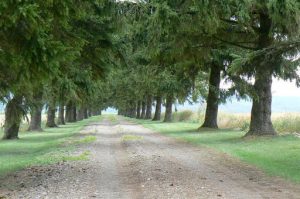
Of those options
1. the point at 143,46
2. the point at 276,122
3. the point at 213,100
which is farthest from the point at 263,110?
the point at 213,100

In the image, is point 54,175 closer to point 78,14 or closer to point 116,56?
point 78,14

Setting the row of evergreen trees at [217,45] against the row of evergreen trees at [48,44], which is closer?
the row of evergreen trees at [48,44]

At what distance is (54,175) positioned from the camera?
13.3 meters

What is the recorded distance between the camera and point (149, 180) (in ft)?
39.8

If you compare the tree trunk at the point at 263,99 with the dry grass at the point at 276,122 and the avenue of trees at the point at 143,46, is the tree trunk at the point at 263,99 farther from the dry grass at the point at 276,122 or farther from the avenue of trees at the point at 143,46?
the dry grass at the point at 276,122

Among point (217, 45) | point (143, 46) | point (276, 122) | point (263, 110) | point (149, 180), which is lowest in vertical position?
point (149, 180)

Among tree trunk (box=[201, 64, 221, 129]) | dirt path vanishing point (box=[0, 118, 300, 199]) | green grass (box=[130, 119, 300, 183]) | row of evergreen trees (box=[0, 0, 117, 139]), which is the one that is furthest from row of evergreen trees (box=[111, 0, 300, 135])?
dirt path vanishing point (box=[0, 118, 300, 199])

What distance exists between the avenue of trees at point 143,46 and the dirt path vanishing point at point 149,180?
232 cm

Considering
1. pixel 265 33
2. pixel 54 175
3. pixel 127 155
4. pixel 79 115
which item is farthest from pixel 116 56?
pixel 79 115

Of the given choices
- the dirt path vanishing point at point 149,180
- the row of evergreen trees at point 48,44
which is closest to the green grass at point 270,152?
the dirt path vanishing point at point 149,180

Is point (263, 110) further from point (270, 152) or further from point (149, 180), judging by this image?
point (149, 180)

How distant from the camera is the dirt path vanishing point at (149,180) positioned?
10477 millimetres

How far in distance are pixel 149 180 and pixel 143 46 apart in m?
12.0

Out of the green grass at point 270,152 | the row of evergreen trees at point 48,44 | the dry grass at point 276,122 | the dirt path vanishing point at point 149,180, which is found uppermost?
the row of evergreen trees at point 48,44
